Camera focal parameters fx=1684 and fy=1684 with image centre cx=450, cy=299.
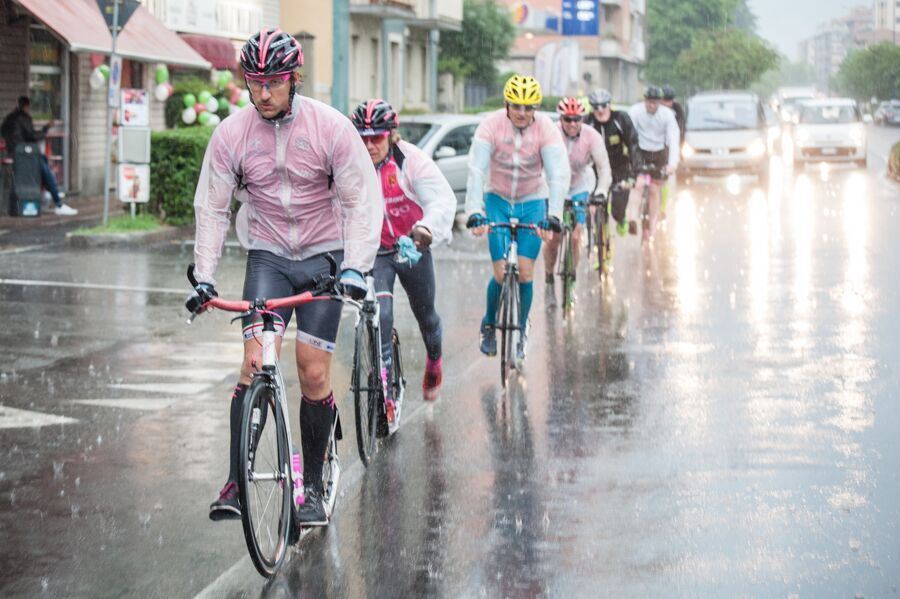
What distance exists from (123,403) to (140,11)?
19.5 meters

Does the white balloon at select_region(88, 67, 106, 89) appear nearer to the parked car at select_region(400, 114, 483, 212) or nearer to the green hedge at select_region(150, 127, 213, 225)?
the parked car at select_region(400, 114, 483, 212)

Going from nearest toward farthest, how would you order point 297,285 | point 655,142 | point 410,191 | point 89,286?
point 297,285
point 410,191
point 89,286
point 655,142

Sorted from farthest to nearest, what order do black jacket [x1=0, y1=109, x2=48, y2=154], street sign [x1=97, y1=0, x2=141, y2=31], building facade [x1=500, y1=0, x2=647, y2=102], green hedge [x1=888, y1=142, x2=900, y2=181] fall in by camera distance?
building facade [x1=500, y1=0, x2=647, y2=102] < green hedge [x1=888, y1=142, x2=900, y2=181] < black jacket [x1=0, y1=109, x2=48, y2=154] < street sign [x1=97, y1=0, x2=141, y2=31]

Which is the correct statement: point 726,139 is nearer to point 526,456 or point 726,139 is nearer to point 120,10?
point 120,10

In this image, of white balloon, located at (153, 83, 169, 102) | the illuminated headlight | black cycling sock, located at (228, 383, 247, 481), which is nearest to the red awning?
white balloon, located at (153, 83, 169, 102)

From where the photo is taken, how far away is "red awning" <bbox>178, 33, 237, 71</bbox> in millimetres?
31859

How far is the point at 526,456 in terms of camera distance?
26.6 feet

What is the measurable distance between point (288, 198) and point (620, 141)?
11.3m

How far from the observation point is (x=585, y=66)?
10062 centimetres

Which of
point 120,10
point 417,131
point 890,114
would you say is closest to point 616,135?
point 120,10

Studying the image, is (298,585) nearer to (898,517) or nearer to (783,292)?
(898,517)

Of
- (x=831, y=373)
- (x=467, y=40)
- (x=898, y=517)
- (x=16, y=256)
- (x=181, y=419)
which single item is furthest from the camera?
(x=467, y=40)

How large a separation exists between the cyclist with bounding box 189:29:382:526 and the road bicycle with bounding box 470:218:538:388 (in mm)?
3854

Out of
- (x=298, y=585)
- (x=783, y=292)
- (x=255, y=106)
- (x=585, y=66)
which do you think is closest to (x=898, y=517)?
(x=298, y=585)
